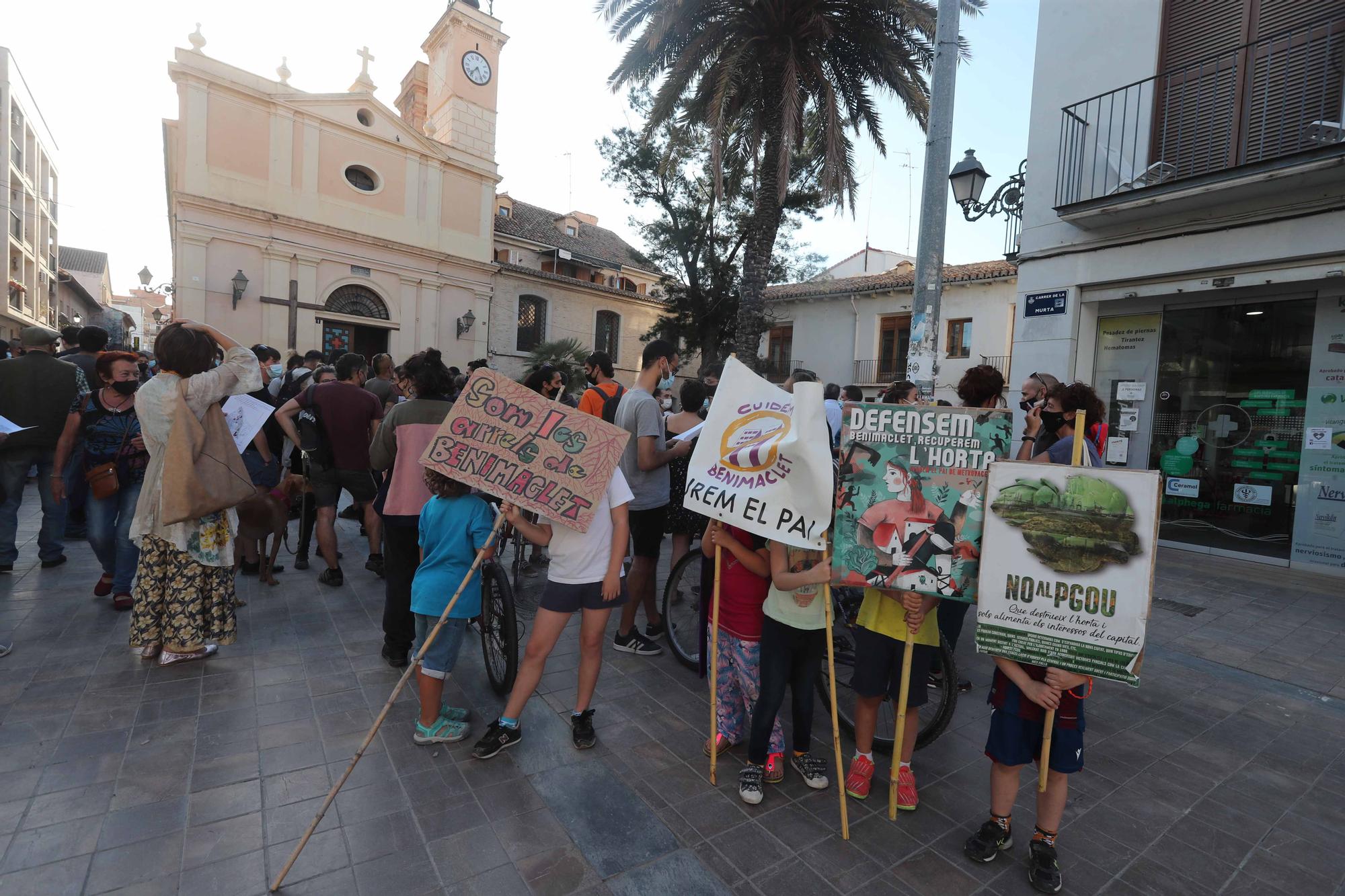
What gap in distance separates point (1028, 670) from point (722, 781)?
4.60 ft

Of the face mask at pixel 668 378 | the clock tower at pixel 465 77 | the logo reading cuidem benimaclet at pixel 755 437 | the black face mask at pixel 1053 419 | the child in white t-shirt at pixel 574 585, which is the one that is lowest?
the child in white t-shirt at pixel 574 585

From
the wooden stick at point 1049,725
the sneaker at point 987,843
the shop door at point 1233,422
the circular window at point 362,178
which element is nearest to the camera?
the wooden stick at point 1049,725

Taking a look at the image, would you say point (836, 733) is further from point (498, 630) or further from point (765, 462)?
point (498, 630)

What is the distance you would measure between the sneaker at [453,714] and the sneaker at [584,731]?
0.59 m

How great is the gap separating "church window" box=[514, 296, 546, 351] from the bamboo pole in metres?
24.0

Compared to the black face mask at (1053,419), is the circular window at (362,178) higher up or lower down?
higher up

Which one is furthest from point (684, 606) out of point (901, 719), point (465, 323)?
point (465, 323)

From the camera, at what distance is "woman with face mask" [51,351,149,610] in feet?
15.3

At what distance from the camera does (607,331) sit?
28.8 meters

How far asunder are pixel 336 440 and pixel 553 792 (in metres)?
3.57

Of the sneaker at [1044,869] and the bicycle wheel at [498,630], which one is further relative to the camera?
the bicycle wheel at [498,630]

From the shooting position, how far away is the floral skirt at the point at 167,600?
3865mm

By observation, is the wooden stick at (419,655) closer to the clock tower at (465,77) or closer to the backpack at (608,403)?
the backpack at (608,403)

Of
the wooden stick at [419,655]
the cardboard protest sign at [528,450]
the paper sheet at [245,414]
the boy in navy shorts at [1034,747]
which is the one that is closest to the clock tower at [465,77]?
the paper sheet at [245,414]
